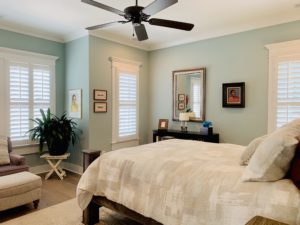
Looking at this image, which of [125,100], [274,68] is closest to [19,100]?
[125,100]

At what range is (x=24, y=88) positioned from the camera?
14.8ft

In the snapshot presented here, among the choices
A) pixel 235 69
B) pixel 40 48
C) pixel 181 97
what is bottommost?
pixel 181 97

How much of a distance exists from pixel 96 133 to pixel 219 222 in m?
3.50

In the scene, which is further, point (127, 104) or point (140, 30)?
point (127, 104)

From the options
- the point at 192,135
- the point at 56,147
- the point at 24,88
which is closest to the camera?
the point at 56,147

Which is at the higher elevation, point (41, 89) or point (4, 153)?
point (41, 89)

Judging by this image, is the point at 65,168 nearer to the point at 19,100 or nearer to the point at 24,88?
the point at 19,100

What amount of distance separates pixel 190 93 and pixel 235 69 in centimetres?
110

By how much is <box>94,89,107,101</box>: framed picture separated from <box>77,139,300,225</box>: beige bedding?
226 cm

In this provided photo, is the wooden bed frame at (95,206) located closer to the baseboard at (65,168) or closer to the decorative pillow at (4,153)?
the decorative pillow at (4,153)

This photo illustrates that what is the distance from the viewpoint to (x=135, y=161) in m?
2.37

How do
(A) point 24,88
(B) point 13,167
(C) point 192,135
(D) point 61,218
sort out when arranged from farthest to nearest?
(C) point 192,135
(A) point 24,88
(B) point 13,167
(D) point 61,218

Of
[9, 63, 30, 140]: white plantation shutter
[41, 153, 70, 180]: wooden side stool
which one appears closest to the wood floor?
[41, 153, 70, 180]: wooden side stool

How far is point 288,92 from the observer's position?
3.85 meters
